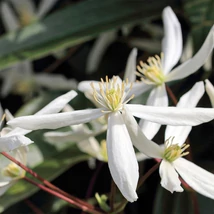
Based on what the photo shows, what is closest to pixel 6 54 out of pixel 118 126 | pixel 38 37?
pixel 38 37

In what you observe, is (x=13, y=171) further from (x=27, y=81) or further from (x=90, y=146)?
(x=27, y=81)

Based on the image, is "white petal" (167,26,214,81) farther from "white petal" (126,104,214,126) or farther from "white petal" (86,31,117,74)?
"white petal" (86,31,117,74)

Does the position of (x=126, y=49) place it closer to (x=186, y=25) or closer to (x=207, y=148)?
(x=186, y=25)

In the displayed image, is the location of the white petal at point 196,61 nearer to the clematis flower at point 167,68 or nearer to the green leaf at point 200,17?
the clematis flower at point 167,68

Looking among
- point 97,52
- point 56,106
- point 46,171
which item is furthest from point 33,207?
point 97,52

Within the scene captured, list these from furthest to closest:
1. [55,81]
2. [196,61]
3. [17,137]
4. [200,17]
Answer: [55,81] < [200,17] < [196,61] < [17,137]

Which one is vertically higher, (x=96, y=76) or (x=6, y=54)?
(x=6, y=54)
